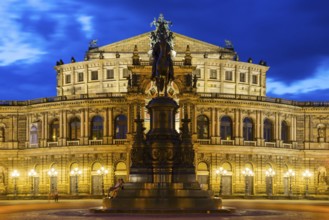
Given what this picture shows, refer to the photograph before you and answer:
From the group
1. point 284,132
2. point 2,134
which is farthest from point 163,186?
point 2,134

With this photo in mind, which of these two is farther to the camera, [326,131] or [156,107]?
[326,131]

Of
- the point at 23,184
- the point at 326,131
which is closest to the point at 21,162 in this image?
the point at 23,184

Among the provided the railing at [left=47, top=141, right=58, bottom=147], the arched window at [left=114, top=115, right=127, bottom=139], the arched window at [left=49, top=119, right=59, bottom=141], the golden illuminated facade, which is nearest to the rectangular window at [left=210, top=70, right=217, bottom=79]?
the golden illuminated facade

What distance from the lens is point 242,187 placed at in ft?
360

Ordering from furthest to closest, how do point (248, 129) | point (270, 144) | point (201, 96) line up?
1. point (270, 144)
2. point (248, 129)
3. point (201, 96)

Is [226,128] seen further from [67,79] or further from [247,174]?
[67,79]

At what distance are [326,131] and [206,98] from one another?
21262 millimetres

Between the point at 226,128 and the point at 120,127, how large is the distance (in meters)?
15.3

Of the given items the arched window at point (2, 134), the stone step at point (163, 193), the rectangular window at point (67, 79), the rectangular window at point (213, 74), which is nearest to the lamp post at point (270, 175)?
the rectangular window at point (213, 74)

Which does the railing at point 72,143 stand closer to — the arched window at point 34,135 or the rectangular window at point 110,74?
the arched window at point 34,135

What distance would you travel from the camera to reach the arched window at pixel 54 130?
11502 centimetres

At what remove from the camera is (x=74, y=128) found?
113812 mm

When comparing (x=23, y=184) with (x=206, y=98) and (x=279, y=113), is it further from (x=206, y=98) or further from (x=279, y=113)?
(x=279, y=113)

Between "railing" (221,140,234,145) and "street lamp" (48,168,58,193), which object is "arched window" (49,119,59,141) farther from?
"railing" (221,140,234,145)
